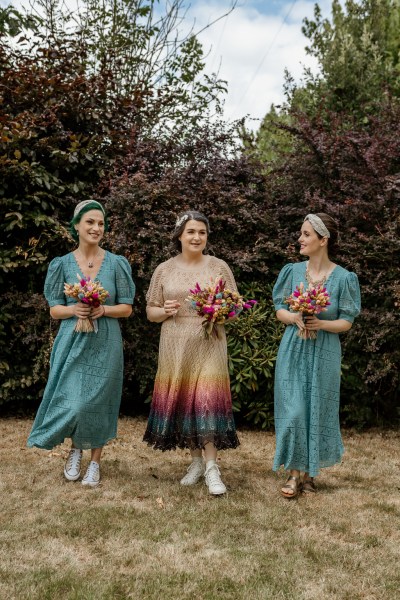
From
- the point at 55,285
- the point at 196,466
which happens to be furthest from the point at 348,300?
the point at 55,285

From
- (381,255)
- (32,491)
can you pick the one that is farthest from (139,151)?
(32,491)

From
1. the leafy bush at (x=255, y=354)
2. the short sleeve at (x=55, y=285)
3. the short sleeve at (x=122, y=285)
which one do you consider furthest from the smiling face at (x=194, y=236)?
the leafy bush at (x=255, y=354)

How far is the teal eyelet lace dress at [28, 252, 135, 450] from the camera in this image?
448cm

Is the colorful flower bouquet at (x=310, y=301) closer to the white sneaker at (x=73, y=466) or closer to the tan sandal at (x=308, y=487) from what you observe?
the tan sandal at (x=308, y=487)

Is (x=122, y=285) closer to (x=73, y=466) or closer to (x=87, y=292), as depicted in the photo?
(x=87, y=292)

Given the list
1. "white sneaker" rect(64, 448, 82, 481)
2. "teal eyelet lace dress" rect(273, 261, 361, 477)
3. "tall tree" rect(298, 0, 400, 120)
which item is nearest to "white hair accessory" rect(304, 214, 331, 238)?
"teal eyelet lace dress" rect(273, 261, 361, 477)

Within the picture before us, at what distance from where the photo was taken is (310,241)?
4469mm

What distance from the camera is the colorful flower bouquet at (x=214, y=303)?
14.1ft

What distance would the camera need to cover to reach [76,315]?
445 centimetres

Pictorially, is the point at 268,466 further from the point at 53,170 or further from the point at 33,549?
the point at 53,170

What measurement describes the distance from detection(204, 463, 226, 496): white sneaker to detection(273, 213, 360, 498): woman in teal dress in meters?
0.41

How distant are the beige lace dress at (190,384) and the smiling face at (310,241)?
596 mm

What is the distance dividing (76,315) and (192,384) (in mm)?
953

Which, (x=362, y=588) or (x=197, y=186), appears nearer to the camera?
(x=362, y=588)
